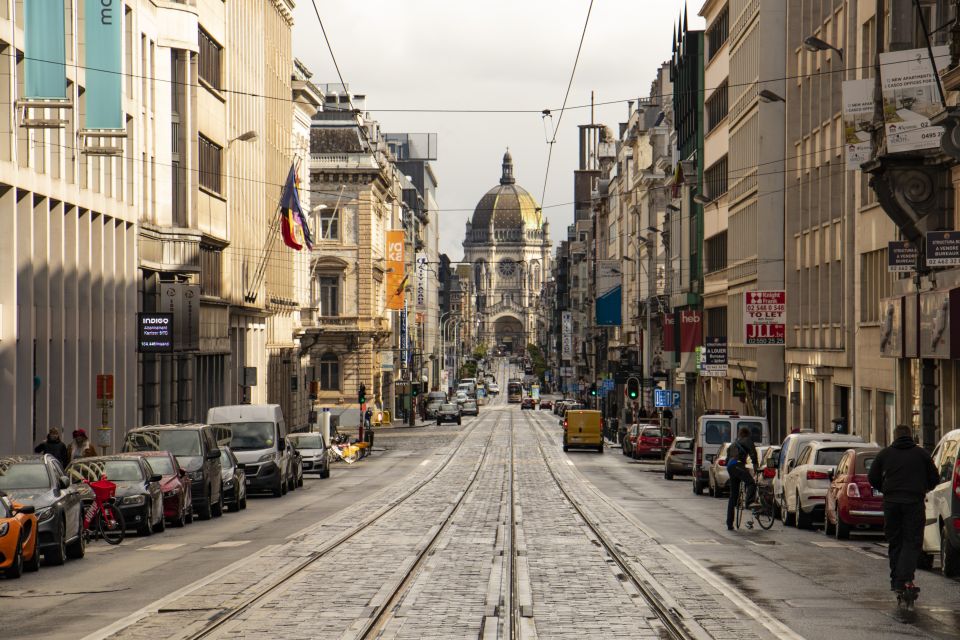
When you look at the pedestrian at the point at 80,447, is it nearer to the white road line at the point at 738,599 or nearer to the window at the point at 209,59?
the white road line at the point at 738,599

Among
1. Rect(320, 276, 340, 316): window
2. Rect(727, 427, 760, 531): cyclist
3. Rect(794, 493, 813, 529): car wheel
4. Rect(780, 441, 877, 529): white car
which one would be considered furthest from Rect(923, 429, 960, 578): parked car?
Rect(320, 276, 340, 316): window

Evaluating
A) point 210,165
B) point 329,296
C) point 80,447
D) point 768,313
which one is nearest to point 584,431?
A: point 210,165

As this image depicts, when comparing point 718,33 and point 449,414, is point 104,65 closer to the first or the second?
point 718,33

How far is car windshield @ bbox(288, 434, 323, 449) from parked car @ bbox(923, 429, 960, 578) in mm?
33288

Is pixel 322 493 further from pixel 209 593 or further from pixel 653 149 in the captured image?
pixel 653 149

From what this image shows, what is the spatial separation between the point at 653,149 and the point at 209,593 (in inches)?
3528

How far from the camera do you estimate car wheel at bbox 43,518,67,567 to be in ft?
70.1

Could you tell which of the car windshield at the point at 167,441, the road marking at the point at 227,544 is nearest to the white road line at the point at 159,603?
the road marking at the point at 227,544

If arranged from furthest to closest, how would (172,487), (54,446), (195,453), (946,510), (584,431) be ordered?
(584,431), (195,453), (54,446), (172,487), (946,510)

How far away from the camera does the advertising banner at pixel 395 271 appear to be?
115 meters

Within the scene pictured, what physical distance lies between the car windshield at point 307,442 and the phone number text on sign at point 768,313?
44.6 ft

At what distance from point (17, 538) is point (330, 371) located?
87.9 metres

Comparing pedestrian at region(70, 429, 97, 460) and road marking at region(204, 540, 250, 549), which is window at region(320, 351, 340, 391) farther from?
road marking at region(204, 540, 250, 549)

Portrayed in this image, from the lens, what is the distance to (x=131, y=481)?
26.7 meters
